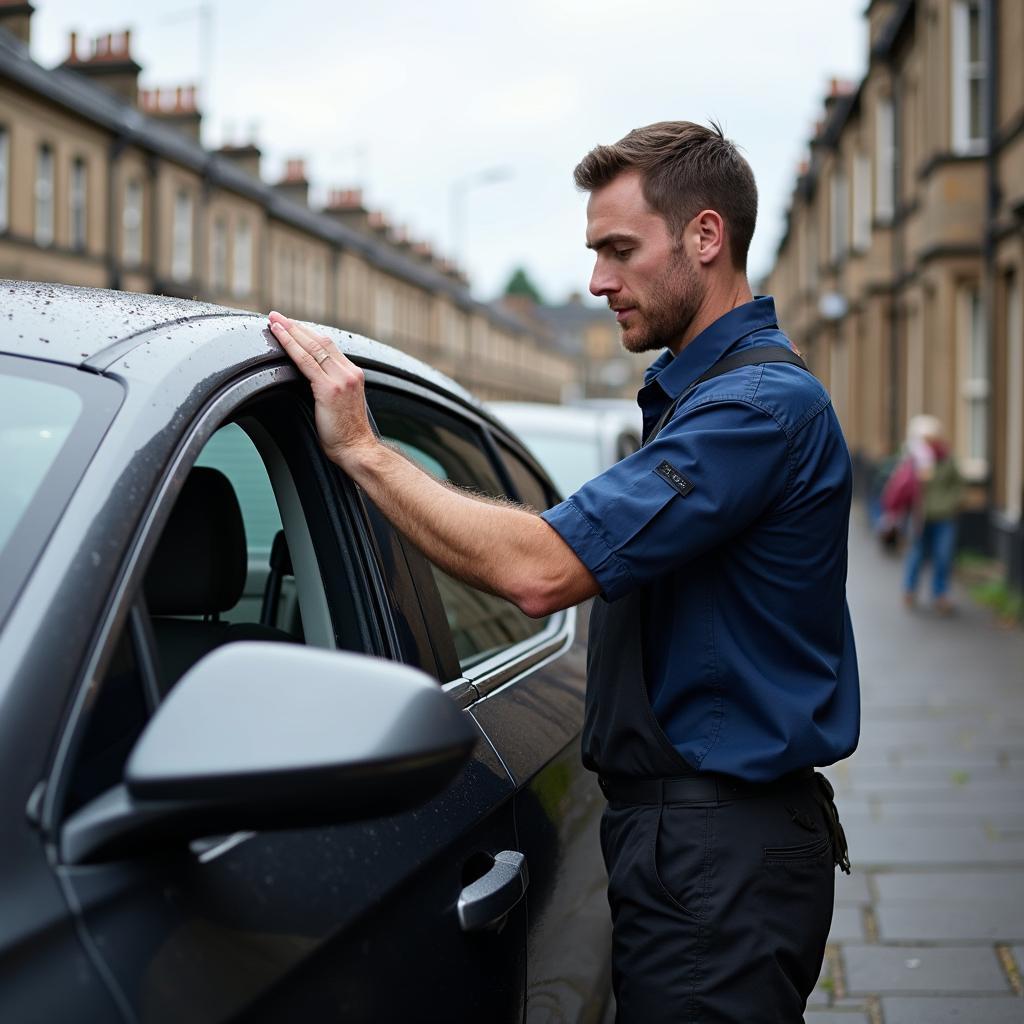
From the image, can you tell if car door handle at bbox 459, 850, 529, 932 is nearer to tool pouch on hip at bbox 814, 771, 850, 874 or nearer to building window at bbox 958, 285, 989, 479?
tool pouch on hip at bbox 814, 771, 850, 874

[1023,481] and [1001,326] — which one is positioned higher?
[1001,326]

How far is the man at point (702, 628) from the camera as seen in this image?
7.37 ft

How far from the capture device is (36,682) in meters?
1.43

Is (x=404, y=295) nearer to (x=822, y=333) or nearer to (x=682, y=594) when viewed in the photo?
(x=822, y=333)

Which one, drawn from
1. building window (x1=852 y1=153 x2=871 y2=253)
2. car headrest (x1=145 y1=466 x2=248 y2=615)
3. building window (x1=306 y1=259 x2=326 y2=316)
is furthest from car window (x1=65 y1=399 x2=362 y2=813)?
building window (x1=306 y1=259 x2=326 y2=316)

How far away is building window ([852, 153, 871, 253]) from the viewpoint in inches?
1235

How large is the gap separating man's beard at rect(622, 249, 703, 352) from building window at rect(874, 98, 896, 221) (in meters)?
25.5

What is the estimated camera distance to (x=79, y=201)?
109 ft

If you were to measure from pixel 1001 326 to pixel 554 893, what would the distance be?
15558 mm

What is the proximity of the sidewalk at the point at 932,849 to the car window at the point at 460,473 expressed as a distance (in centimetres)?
201

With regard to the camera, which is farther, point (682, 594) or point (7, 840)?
point (682, 594)

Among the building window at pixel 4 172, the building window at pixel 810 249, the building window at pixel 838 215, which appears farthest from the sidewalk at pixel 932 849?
the building window at pixel 810 249

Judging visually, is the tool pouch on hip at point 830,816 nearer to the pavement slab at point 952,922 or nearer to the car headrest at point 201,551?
the car headrest at point 201,551

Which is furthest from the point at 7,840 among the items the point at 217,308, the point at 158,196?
the point at 158,196
